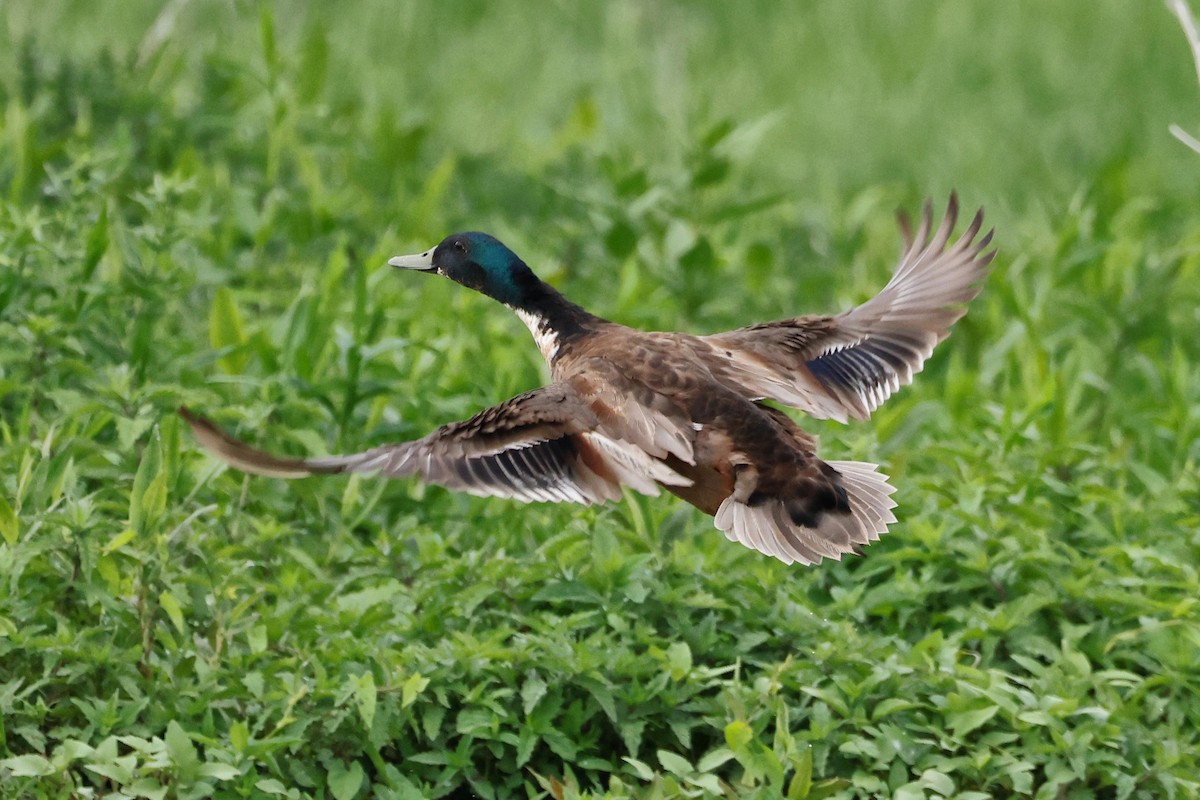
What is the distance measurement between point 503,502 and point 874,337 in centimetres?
126

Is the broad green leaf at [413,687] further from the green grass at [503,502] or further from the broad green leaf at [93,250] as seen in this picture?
the broad green leaf at [93,250]

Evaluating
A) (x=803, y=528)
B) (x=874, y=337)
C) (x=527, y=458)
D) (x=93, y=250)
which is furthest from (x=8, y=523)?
(x=874, y=337)

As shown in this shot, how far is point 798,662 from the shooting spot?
14.7ft

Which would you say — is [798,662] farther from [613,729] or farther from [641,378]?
[641,378]

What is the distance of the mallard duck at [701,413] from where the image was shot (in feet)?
13.6

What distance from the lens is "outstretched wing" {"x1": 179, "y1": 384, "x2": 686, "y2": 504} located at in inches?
161

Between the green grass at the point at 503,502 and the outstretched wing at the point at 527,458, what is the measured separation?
40cm

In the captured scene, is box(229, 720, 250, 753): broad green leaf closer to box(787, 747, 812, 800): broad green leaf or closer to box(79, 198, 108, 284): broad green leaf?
box(787, 747, 812, 800): broad green leaf

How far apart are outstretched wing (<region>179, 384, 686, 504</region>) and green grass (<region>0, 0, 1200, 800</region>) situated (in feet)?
1.30

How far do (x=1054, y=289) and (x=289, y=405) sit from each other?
3076 millimetres

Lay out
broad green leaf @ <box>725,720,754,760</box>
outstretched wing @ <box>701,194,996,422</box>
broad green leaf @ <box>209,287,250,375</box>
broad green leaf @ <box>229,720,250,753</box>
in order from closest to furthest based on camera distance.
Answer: broad green leaf @ <box>229,720,250,753</box>, broad green leaf @ <box>725,720,754,760</box>, outstretched wing @ <box>701,194,996,422</box>, broad green leaf @ <box>209,287,250,375</box>

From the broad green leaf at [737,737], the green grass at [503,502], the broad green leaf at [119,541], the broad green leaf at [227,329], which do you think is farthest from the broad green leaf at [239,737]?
the broad green leaf at [227,329]

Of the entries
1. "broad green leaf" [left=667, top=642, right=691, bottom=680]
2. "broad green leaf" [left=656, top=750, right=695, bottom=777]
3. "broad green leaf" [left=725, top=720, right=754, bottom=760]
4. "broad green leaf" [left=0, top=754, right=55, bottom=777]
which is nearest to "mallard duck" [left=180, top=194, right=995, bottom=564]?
"broad green leaf" [left=667, top=642, right=691, bottom=680]

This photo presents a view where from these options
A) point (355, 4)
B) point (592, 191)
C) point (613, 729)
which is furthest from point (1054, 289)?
point (355, 4)
